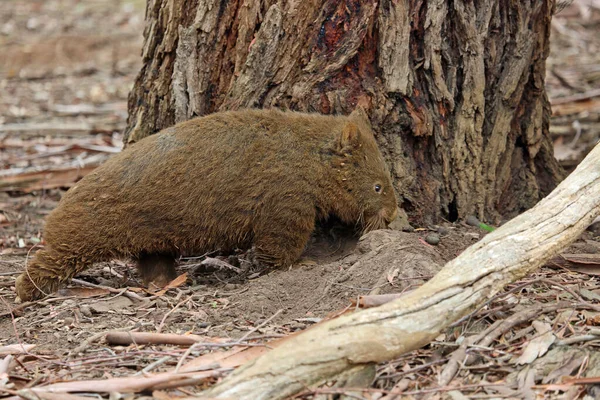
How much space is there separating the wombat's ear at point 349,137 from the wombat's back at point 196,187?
0.44 ft

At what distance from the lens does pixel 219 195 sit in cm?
555

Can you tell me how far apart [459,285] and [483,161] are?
2.75m

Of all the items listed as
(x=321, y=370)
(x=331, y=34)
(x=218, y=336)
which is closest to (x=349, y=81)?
(x=331, y=34)

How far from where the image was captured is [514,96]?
6301mm

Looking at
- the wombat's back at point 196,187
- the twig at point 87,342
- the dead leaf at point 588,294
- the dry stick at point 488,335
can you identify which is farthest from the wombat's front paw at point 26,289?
the dead leaf at point 588,294

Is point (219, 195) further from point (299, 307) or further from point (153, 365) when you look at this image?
point (153, 365)

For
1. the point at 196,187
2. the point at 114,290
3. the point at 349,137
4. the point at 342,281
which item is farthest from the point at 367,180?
the point at 114,290

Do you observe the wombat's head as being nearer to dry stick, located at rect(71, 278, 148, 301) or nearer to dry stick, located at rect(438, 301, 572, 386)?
dry stick, located at rect(71, 278, 148, 301)

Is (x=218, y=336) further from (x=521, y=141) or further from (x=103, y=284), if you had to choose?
(x=521, y=141)

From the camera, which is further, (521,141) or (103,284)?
(521,141)

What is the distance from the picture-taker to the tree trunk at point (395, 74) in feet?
18.8

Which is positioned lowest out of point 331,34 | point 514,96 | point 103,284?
point 103,284

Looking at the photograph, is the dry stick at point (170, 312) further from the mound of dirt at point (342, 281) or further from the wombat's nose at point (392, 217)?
the wombat's nose at point (392, 217)

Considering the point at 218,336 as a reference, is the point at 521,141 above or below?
above
